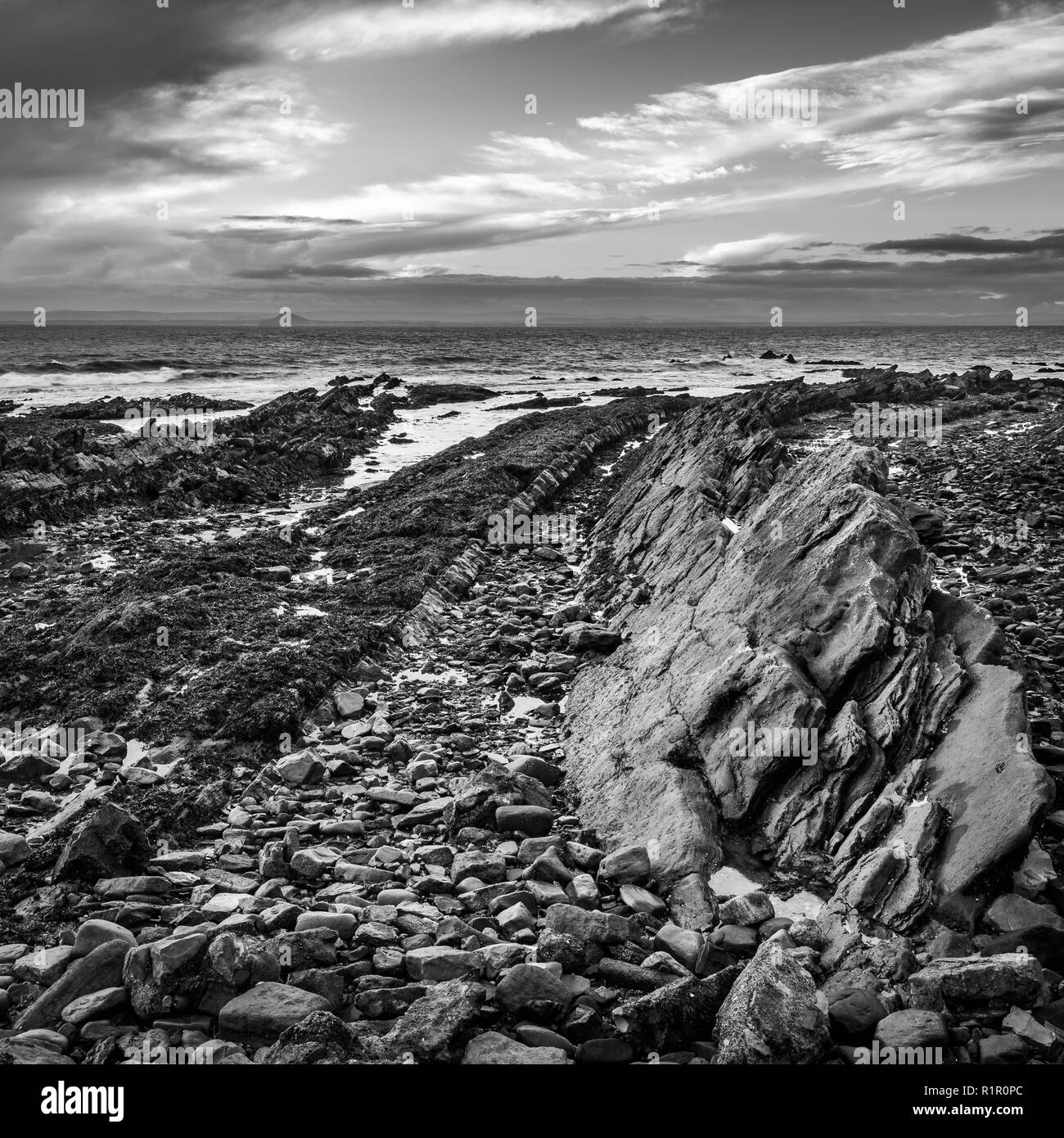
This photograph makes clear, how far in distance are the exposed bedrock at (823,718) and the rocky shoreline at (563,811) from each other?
0.04m

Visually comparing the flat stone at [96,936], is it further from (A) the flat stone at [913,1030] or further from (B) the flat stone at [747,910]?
(A) the flat stone at [913,1030]

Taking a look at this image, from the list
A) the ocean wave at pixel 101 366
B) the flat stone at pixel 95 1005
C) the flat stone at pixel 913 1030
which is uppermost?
the ocean wave at pixel 101 366

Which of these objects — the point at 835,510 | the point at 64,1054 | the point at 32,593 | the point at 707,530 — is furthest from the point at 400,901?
the point at 32,593

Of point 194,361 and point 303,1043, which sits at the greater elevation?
point 194,361

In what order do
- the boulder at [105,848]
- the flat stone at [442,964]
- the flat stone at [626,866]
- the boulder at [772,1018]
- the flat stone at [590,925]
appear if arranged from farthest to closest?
the flat stone at [626,866] → the boulder at [105,848] → the flat stone at [590,925] → the flat stone at [442,964] → the boulder at [772,1018]

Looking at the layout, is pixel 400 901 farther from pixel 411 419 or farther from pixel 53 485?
pixel 411 419

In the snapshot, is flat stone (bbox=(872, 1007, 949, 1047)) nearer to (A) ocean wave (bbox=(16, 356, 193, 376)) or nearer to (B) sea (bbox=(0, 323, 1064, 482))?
(B) sea (bbox=(0, 323, 1064, 482))

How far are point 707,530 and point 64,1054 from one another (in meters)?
10.8

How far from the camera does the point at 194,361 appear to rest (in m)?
75.2

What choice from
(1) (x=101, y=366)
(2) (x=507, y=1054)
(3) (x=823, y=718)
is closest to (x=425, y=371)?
(1) (x=101, y=366)

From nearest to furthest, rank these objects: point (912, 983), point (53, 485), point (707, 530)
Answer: point (912, 983), point (707, 530), point (53, 485)

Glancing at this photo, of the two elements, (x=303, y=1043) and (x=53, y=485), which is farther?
(x=53, y=485)

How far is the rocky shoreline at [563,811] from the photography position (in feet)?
16.6

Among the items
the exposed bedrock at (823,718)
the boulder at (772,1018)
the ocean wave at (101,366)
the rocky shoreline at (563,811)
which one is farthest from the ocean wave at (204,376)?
the boulder at (772,1018)
